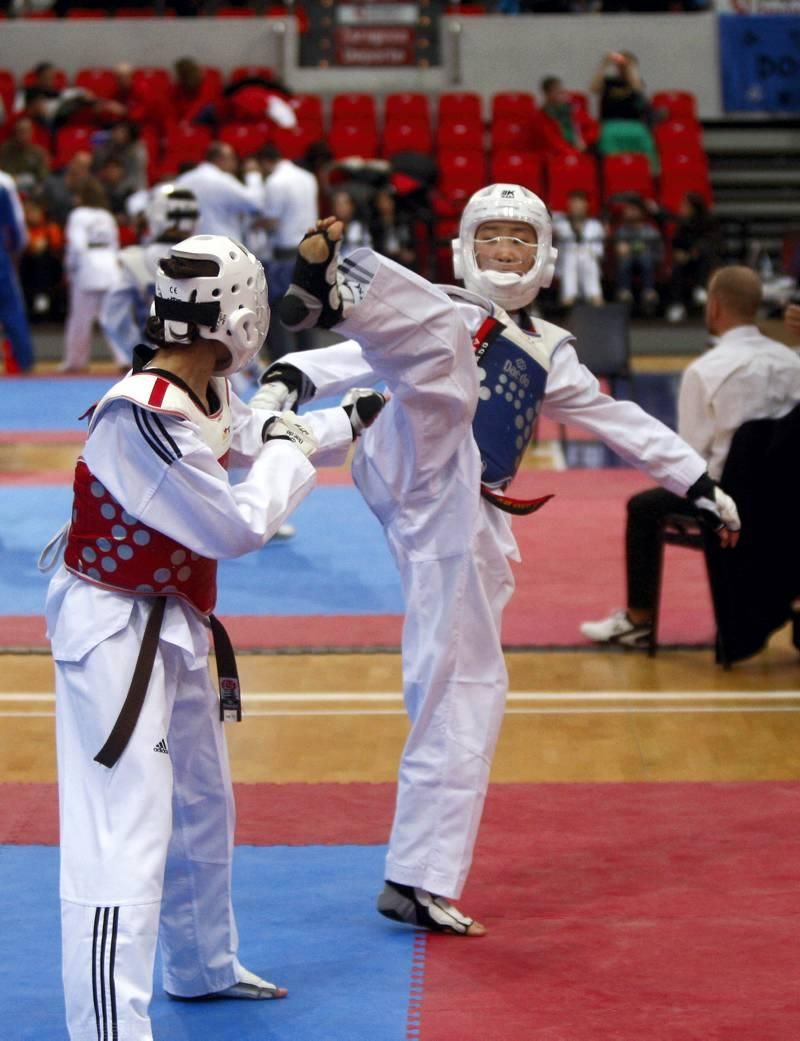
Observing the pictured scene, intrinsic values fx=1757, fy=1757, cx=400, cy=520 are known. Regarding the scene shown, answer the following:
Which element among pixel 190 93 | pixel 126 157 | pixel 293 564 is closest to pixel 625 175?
pixel 190 93

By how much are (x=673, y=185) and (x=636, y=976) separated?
51.6ft

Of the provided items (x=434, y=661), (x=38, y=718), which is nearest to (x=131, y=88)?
(x=38, y=718)

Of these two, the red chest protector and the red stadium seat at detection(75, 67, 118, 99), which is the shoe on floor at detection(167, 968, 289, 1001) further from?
the red stadium seat at detection(75, 67, 118, 99)

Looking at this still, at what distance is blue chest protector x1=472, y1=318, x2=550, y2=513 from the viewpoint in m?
4.79

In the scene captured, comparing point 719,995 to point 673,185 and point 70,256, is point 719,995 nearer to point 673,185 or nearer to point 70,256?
point 70,256

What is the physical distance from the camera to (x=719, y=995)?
4.08m

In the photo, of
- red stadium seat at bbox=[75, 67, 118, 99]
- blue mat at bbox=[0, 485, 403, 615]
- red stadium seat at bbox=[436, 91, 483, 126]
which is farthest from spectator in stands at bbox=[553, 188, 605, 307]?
blue mat at bbox=[0, 485, 403, 615]

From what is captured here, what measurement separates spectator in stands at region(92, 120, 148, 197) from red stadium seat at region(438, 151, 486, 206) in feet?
10.4

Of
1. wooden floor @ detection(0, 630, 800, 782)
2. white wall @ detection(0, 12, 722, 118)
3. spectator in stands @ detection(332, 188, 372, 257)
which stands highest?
white wall @ detection(0, 12, 722, 118)

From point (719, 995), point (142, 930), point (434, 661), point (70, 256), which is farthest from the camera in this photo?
point (70, 256)

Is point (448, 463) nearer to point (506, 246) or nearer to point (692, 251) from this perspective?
point (506, 246)

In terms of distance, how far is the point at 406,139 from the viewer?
1938 cm

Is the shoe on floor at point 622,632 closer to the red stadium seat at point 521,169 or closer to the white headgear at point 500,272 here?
the white headgear at point 500,272

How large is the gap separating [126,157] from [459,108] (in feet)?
12.7
